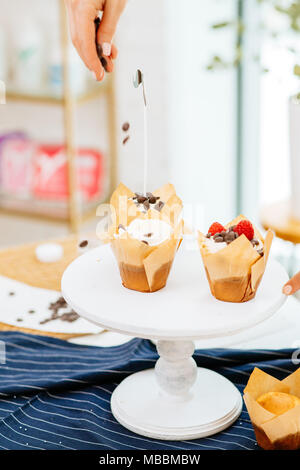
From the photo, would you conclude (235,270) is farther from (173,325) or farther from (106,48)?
(106,48)

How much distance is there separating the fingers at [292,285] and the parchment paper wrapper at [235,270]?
44 mm

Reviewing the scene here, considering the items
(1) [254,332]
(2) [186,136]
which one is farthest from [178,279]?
(2) [186,136]

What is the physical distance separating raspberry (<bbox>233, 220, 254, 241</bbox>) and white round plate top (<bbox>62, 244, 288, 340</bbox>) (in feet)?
0.25

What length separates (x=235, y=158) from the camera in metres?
2.94

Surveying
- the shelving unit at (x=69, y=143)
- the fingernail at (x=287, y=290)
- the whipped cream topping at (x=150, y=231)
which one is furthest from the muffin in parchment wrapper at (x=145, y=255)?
the shelving unit at (x=69, y=143)

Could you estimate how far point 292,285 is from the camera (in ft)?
3.08

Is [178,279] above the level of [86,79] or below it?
below

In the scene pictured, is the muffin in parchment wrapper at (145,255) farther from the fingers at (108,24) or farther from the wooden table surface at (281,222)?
the wooden table surface at (281,222)

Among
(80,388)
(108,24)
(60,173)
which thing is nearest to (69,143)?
(60,173)

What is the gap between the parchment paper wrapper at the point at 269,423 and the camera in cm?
90

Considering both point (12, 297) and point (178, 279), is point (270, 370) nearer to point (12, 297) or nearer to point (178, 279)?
point (178, 279)

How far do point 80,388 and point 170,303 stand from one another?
1.01 ft
